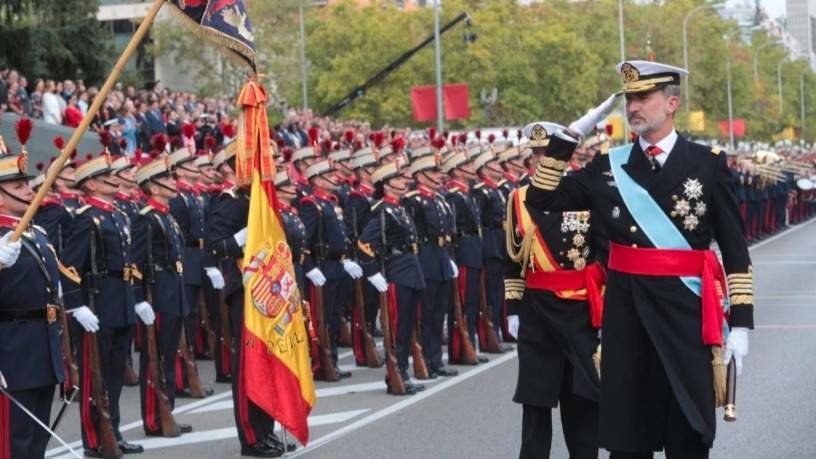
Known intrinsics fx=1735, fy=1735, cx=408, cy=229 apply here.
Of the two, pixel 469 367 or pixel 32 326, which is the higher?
pixel 32 326

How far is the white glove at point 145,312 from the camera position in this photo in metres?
12.3

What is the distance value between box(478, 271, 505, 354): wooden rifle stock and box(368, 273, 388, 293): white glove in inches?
107

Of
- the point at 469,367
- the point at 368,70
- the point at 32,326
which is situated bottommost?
the point at 469,367

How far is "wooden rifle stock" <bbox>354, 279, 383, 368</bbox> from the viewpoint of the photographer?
16.5 m

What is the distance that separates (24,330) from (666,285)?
359 cm

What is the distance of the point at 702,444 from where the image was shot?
7160mm

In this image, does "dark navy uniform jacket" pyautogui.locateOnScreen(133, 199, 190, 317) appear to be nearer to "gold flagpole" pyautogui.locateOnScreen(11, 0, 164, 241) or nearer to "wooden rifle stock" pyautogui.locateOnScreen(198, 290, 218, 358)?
"wooden rifle stock" pyautogui.locateOnScreen(198, 290, 218, 358)

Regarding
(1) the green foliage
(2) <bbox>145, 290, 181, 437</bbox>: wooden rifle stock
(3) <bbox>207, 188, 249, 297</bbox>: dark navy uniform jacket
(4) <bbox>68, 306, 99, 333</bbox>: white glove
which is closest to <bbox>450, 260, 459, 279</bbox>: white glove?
(2) <bbox>145, 290, 181, 437</bbox>: wooden rifle stock

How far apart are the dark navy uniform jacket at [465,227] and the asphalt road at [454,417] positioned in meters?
1.01

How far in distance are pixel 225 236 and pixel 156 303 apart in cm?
168

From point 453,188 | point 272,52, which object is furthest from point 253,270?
point 272,52

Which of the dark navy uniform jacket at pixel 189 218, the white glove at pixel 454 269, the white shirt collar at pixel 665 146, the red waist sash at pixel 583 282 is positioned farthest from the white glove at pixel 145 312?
the white shirt collar at pixel 665 146

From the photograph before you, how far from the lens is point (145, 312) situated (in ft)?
40.5

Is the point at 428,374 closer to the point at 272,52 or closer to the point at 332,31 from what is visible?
the point at 272,52
